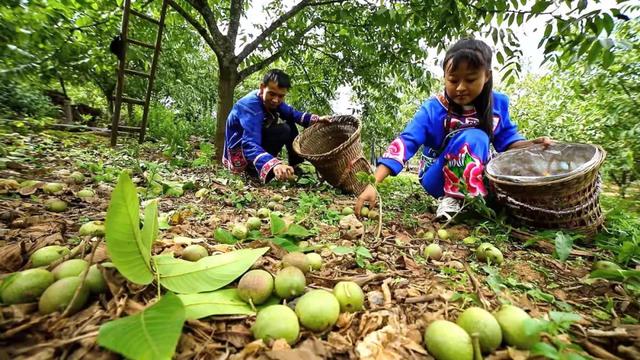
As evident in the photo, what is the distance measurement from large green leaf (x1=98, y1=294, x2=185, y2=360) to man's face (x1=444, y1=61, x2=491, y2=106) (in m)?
2.28

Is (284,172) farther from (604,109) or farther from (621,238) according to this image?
(604,109)

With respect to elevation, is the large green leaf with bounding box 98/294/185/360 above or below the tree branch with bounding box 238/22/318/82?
below

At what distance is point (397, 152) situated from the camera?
2395mm

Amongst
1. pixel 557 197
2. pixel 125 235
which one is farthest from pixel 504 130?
pixel 125 235

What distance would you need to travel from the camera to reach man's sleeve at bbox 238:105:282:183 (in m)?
3.47

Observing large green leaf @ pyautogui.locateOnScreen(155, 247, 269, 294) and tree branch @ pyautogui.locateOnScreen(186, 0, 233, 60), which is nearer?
large green leaf @ pyautogui.locateOnScreen(155, 247, 269, 294)

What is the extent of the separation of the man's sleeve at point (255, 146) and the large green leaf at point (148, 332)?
2.65 m

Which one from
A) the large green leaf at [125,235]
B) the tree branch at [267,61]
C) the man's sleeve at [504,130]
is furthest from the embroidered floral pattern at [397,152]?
the tree branch at [267,61]

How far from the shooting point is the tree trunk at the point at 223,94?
191 inches

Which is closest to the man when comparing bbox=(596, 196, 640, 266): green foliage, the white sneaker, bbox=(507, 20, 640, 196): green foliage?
the white sneaker

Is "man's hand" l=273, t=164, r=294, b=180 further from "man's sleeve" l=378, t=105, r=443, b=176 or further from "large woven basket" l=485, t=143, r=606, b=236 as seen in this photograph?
"large woven basket" l=485, t=143, r=606, b=236

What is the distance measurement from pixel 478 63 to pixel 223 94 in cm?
378

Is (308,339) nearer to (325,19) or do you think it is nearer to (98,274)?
(98,274)

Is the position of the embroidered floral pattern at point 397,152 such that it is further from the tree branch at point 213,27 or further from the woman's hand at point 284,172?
the tree branch at point 213,27
